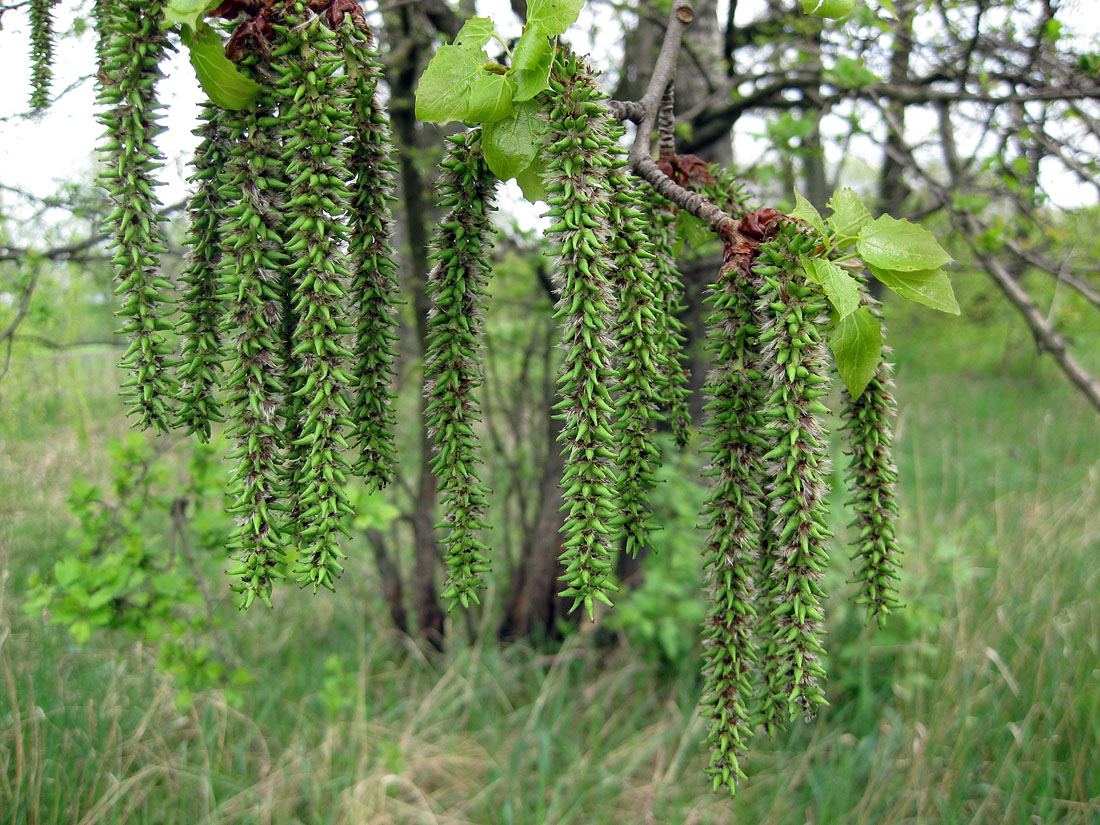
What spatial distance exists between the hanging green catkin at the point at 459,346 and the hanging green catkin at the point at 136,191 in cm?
33

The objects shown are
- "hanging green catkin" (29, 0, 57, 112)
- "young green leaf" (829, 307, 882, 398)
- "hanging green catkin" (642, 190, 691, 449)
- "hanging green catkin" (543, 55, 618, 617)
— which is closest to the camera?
"hanging green catkin" (543, 55, 618, 617)

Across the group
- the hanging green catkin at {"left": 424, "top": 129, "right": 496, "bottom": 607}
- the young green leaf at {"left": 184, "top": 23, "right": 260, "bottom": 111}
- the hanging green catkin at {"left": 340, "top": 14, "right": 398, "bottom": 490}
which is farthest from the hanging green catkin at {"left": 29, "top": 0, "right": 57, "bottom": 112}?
the hanging green catkin at {"left": 424, "top": 129, "right": 496, "bottom": 607}

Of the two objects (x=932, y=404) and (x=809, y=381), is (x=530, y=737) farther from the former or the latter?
(x=932, y=404)

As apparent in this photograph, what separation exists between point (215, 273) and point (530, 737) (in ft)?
9.40

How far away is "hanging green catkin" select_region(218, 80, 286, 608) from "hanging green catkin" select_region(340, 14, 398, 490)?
0.32 ft

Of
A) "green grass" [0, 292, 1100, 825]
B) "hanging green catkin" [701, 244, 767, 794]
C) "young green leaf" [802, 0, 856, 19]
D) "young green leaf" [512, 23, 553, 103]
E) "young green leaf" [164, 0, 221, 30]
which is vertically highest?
"young green leaf" [802, 0, 856, 19]

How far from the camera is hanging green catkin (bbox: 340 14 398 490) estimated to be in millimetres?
889

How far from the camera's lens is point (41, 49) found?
4.22ft

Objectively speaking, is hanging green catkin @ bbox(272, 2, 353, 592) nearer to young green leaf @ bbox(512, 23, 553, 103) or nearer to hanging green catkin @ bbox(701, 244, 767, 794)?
young green leaf @ bbox(512, 23, 553, 103)

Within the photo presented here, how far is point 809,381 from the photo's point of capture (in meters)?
0.86

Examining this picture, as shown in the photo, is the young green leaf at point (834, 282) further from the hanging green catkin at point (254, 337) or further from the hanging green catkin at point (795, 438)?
the hanging green catkin at point (254, 337)

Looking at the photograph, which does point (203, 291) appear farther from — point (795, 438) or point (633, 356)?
point (795, 438)

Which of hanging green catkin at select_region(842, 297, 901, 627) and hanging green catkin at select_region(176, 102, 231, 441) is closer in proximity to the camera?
hanging green catkin at select_region(176, 102, 231, 441)

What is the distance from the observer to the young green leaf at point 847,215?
0.95 m
